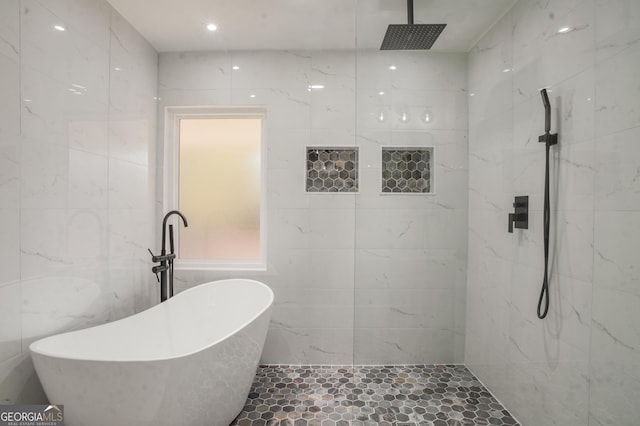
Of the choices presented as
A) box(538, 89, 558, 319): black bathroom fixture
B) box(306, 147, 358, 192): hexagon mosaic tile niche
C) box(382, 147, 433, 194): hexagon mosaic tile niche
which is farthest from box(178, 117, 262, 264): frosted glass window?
box(538, 89, 558, 319): black bathroom fixture

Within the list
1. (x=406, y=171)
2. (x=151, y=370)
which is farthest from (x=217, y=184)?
(x=406, y=171)

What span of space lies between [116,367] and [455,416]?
162 centimetres

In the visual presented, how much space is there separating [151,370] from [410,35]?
194 centimetres

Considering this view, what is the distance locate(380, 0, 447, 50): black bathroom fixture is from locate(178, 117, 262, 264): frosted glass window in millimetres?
1438

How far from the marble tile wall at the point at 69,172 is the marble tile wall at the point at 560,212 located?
7.31 ft

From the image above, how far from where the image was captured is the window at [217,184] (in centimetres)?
240

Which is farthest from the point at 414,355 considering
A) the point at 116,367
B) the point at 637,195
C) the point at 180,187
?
the point at 180,187

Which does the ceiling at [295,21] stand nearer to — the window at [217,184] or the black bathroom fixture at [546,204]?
the black bathroom fixture at [546,204]

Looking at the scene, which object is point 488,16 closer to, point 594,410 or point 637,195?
point 637,195

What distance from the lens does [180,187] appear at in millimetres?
2438

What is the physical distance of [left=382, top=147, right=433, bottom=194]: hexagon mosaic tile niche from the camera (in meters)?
1.26

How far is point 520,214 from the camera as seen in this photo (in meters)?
1.33

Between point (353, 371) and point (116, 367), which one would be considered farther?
point (353, 371)

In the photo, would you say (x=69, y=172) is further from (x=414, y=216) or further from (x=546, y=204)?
(x=546, y=204)
